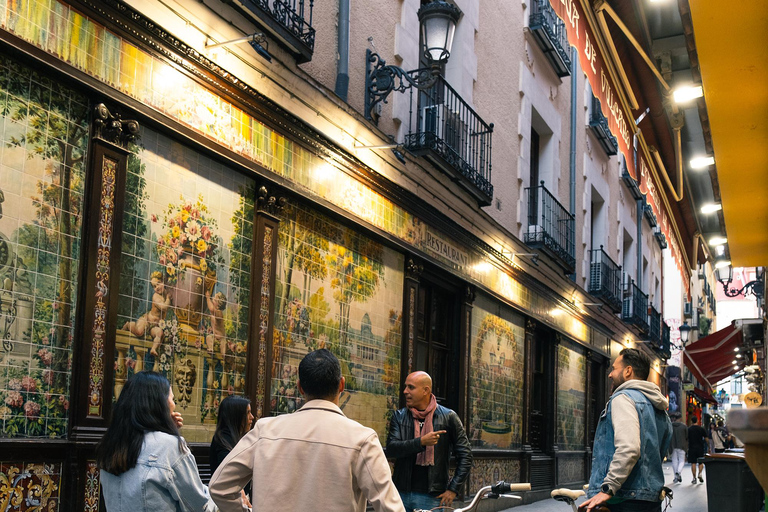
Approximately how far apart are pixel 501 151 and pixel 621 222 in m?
11.7

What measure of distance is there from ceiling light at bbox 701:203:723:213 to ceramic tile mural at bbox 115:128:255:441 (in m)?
4.44

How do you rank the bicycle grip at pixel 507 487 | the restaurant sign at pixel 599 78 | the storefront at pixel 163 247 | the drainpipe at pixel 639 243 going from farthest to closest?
the drainpipe at pixel 639 243
the storefront at pixel 163 247
the bicycle grip at pixel 507 487
the restaurant sign at pixel 599 78

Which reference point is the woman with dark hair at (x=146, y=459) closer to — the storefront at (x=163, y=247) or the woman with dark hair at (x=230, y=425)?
the storefront at (x=163, y=247)

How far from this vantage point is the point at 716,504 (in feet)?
37.3

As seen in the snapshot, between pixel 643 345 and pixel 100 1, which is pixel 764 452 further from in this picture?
pixel 643 345

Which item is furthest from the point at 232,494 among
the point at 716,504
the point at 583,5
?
the point at 716,504

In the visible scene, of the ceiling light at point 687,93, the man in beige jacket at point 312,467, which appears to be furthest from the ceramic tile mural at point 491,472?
the man in beige jacket at point 312,467

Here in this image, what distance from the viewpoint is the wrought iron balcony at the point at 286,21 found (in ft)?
26.0

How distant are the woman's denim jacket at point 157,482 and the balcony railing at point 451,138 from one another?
722cm

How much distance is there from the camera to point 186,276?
7.34m

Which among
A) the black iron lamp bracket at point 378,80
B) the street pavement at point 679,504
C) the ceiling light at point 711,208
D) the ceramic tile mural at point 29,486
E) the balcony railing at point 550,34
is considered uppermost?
the balcony railing at point 550,34

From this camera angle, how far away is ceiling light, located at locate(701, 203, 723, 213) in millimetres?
8945

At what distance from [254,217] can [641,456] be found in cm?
419

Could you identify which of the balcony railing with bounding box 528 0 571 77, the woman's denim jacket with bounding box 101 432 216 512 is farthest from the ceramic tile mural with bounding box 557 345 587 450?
the woman's denim jacket with bounding box 101 432 216 512
